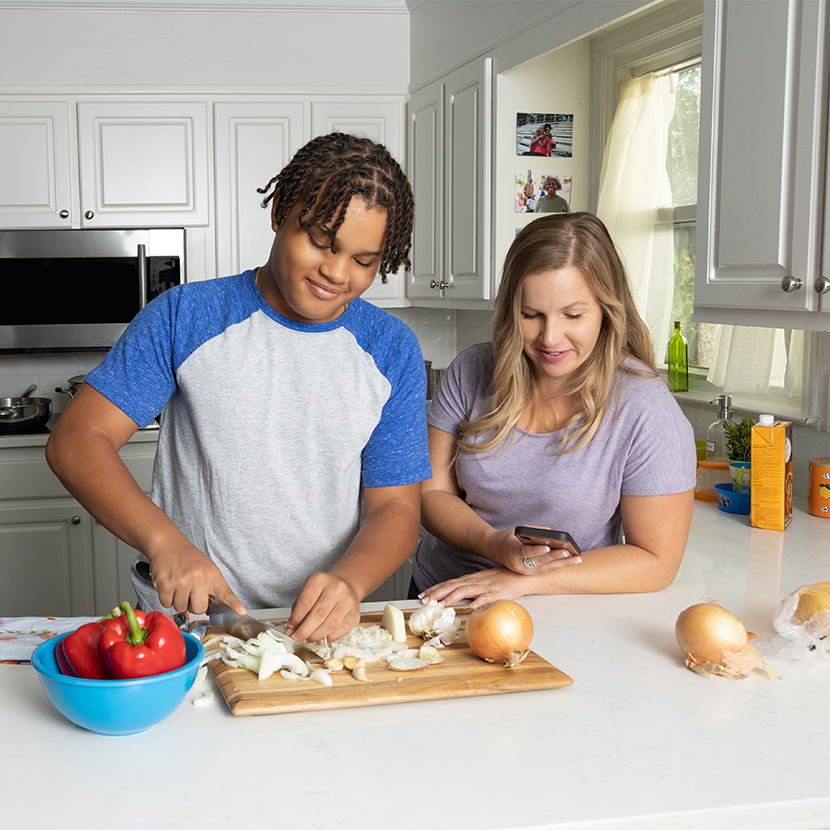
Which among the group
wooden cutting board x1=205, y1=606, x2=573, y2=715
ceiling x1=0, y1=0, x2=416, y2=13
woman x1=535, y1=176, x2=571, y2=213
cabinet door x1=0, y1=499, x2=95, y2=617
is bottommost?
cabinet door x1=0, y1=499, x2=95, y2=617

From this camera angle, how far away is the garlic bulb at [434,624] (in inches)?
43.9

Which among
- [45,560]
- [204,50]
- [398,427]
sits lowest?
[45,560]

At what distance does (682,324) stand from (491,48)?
1.02m

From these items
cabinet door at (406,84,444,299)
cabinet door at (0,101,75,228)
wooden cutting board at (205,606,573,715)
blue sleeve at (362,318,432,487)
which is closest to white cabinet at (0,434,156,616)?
cabinet door at (0,101,75,228)

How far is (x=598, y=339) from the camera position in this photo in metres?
1.48

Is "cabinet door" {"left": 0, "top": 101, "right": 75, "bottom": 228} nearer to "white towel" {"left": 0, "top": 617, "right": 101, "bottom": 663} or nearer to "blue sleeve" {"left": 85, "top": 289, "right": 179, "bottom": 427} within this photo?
"blue sleeve" {"left": 85, "top": 289, "right": 179, "bottom": 427}

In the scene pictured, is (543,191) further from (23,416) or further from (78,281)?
(23,416)

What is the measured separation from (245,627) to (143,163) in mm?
2597

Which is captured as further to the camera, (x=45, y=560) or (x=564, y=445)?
(x=45, y=560)

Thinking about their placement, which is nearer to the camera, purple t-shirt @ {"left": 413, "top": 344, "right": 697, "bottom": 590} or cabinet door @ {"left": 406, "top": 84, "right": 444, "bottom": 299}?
purple t-shirt @ {"left": 413, "top": 344, "right": 697, "bottom": 590}

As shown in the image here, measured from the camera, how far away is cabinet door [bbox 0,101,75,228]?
10.4ft

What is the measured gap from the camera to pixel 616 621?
1241 millimetres

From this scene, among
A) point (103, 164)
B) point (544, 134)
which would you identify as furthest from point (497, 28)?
point (103, 164)

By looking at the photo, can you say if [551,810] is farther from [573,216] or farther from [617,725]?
[573,216]
